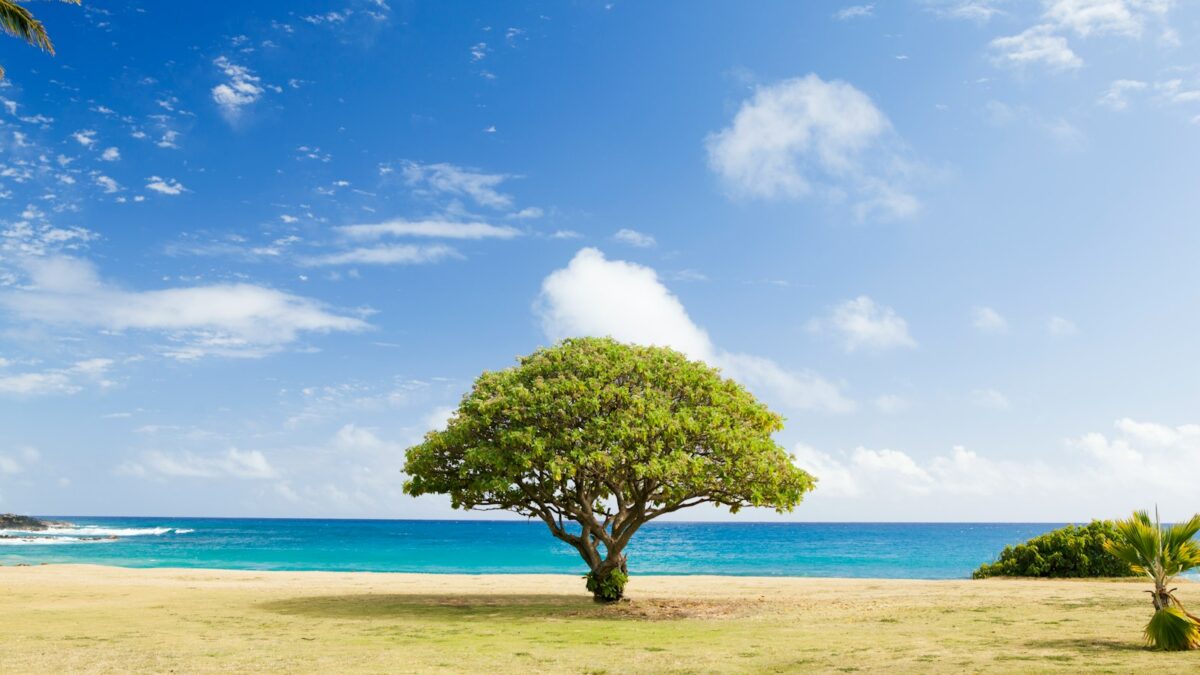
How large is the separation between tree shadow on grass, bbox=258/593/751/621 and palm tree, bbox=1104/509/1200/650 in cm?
1122

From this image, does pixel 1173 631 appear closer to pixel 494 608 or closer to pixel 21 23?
pixel 494 608

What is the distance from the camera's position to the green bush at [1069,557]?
35.7 metres

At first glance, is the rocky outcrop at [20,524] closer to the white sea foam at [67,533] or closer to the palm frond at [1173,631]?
the white sea foam at [67,533]

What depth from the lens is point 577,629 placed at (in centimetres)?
2120

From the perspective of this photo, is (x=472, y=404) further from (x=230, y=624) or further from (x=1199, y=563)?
(x=1199, y=563)

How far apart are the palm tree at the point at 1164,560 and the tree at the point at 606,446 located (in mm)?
10175

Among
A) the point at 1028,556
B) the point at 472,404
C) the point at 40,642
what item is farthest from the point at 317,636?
the point at 1028,556

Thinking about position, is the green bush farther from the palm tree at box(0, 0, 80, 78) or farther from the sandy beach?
the palm tree at box(0, 0, 80, 78)

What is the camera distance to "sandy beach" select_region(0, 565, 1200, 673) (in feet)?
51.4

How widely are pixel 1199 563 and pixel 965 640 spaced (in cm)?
457

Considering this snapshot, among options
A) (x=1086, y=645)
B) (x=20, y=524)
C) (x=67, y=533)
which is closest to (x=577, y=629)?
(x=1086, y=645)

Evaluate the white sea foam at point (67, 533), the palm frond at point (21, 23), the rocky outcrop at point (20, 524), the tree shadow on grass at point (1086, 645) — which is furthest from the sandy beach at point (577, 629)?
the rocky outcrop at point (20, 524)

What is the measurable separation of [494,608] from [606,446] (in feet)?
23.3

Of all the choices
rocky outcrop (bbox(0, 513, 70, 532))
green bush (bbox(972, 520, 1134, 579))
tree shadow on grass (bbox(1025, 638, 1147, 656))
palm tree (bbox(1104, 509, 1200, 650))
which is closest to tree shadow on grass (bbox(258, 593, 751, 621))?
tree shadow on grass (bbox(1025, 638, 1147, 656))
